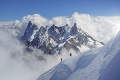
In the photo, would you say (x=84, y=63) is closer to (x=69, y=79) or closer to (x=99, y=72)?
(x=69, y=79)

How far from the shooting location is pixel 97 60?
44.3 meters

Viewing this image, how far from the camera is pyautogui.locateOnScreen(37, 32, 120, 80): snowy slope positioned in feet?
124

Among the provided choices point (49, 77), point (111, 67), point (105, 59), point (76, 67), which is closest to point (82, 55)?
point (76, 67)

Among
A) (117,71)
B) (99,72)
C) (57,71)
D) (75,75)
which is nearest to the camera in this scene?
(117,71)

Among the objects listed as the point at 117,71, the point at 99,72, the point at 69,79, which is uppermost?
the point at 69,79

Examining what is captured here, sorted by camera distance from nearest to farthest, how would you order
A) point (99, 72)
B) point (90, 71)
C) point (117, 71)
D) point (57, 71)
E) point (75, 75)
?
point (117, 71), point (99, 72), point (90, 71), point (75, 75), point (57, 71)

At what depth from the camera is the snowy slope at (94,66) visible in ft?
124

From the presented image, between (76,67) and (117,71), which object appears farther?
(76,67)

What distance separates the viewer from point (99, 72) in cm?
4044

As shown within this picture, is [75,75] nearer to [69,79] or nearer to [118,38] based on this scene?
[69,79]

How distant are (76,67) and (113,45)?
353 inches

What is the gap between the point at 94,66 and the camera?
43469 millimetres

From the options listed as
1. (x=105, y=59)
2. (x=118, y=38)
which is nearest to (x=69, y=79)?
(x=105, y=59)

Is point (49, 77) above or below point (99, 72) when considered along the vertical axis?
above
